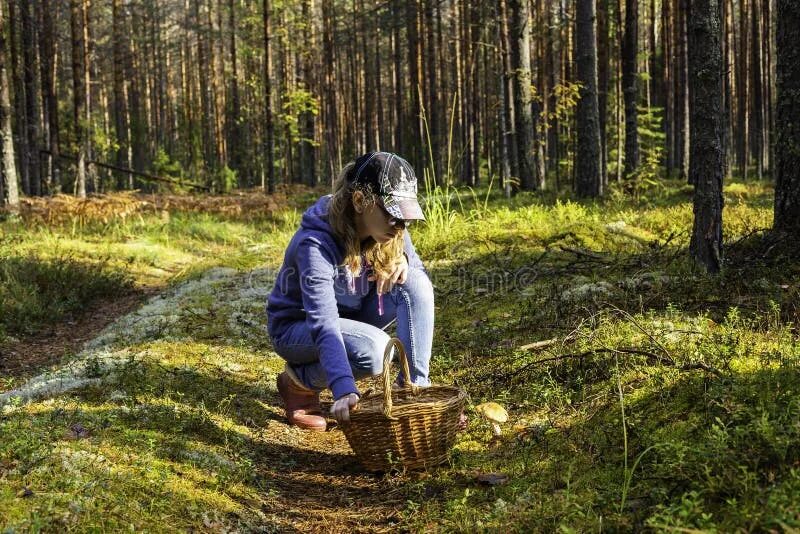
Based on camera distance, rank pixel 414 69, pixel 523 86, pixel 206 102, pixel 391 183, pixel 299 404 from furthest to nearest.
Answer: pixel 206 102 → pixel 414 69 → pixel 523 86 → pixel 299 404 → pixel 391 183

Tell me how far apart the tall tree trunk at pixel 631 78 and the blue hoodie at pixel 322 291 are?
12.2 meters

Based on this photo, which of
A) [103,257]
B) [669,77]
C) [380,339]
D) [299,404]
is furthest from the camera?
[669,77]

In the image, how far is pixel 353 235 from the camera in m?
3.56

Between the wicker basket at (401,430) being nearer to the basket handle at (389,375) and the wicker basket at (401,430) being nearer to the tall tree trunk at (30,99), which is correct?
the basket handle at (389,375)

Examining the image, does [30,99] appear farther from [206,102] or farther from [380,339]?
[206,102]

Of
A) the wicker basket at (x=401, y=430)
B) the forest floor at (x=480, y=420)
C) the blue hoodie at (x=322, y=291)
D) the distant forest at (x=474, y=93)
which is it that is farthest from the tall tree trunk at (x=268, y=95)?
the wicker basket at (x=401, y=430)

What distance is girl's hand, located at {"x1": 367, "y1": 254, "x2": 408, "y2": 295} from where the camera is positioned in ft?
12.3

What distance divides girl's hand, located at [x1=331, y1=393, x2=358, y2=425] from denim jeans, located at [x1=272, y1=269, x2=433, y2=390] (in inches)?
20.8

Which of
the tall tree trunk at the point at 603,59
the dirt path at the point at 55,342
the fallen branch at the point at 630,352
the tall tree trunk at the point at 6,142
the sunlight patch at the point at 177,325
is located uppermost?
the tall tree trunk at the point at 603,59

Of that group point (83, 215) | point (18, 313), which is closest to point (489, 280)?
point (18, 313)

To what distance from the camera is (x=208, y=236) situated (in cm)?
1314

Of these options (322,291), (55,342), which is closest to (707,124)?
(322,291)

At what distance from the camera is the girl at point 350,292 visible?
3.33 meters

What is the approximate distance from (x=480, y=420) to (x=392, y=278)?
3.18ft
